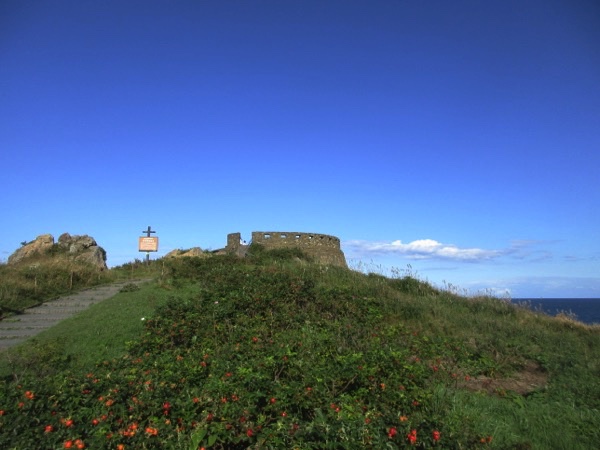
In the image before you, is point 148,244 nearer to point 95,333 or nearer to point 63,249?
point 63,249

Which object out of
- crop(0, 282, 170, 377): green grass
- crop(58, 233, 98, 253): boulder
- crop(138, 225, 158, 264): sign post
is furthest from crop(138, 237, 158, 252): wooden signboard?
crop(0, 282, 170, 377): green grass

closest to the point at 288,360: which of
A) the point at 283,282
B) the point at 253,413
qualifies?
the point at 253,413

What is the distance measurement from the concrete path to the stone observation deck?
1054 centimetres

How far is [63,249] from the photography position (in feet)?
69.9

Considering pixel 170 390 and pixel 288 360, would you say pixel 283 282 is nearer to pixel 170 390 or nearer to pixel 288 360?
pixel 288 360

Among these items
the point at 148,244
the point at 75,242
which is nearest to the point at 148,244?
the point at 148,244

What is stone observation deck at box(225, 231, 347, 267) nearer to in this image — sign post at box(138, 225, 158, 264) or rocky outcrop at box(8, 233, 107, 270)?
sign post at box(138, 225, 158, 264)

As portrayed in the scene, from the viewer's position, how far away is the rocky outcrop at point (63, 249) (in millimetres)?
20258

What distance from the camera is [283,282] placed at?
36.7 feet

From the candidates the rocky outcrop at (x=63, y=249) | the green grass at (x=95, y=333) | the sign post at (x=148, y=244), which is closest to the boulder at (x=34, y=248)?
the rocky outcrop at (x=63, y=249)

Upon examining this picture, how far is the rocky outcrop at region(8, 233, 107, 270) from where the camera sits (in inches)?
798

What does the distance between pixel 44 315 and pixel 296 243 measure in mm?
15333

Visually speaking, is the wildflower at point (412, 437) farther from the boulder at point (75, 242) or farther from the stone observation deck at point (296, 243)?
the boulder at point (75, 242)

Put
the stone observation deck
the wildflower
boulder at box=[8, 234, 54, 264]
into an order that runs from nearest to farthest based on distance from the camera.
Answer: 1. the wildflower
2. boulder at box=[8, 234, 54, 264]
3. the stone observation deck
